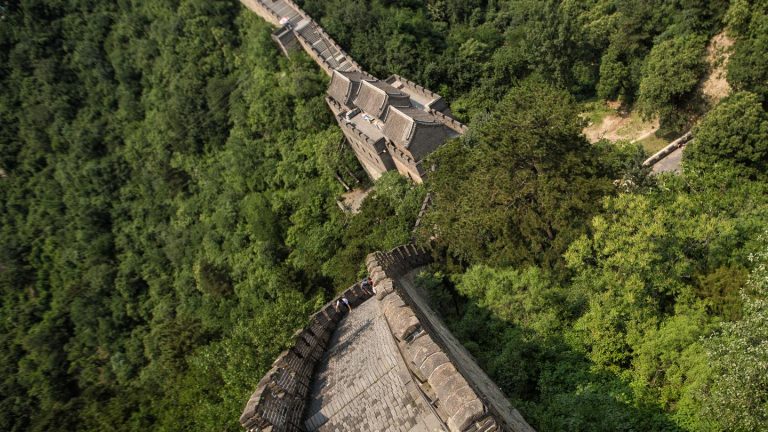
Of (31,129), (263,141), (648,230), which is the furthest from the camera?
(31,129)

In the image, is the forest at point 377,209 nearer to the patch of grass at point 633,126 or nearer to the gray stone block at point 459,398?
the patch of grass at point 633,126

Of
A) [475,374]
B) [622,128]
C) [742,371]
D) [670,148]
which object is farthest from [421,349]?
[622,128]

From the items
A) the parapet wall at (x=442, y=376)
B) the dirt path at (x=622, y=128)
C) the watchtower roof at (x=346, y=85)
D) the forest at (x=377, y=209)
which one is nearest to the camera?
the parapet wall at (x=442, y=376)

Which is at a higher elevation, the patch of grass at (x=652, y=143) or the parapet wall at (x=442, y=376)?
the parapet wall at (x=442, y=376)

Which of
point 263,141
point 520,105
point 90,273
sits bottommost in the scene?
point 90,273

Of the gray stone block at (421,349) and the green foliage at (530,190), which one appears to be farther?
the green foliage at (530,190)

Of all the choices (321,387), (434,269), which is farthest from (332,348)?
(434,269)

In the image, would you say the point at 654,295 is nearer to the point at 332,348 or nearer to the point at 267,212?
the point at 332,348

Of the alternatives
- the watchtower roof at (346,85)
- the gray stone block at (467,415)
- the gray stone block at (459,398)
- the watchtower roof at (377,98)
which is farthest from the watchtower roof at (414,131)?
the gray stone block at (467,415)
